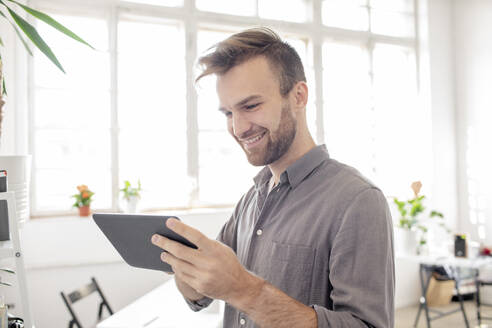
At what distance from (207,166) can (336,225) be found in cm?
304

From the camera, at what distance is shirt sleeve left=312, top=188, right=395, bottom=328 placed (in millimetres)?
975

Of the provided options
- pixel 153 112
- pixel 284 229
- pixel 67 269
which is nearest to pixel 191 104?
pixel 153 112

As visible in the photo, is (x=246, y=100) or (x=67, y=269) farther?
(x=67, y=269)

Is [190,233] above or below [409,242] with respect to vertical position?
above

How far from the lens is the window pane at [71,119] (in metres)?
3.41

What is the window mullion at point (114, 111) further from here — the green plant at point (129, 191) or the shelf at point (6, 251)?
the shelf at point (6, 251)

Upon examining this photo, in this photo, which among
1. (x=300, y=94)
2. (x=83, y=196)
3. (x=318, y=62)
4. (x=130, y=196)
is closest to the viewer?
(x=300, y=94)

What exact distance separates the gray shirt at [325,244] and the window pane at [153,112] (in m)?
2.56

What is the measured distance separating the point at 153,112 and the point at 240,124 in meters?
2.72

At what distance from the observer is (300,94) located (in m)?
1.31

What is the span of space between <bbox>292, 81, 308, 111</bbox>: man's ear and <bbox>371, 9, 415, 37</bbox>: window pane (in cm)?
408

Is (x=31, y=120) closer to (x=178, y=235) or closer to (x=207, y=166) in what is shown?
(x=207, y=166)

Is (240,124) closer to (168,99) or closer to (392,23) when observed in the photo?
(168,99)

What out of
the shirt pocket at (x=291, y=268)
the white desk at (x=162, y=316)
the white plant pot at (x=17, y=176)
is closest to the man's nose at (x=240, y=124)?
the shirt pocket at (x=291, y=268)
